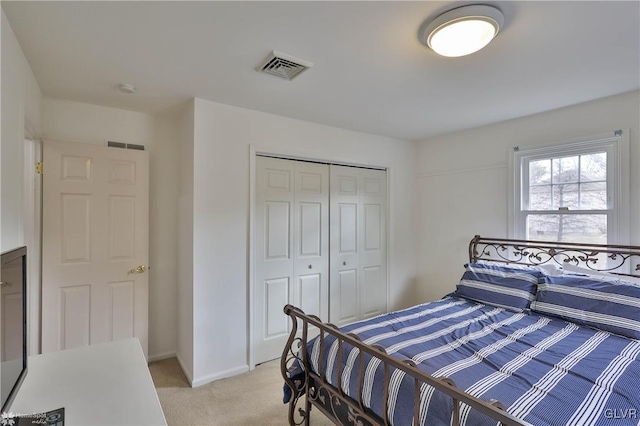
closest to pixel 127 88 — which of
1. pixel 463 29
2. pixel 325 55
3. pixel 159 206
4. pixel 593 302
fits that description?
pixel 159 206

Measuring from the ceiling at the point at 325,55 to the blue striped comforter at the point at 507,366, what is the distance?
1.71 meters

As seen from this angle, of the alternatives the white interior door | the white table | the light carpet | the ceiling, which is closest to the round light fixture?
the ceiling

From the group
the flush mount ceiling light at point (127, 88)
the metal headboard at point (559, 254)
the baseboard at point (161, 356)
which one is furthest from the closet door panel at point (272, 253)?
the metal headboard at point (559, 254)

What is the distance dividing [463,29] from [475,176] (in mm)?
2245

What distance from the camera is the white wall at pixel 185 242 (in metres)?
2.58

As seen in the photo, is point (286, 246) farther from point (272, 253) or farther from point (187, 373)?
point (187, 373)

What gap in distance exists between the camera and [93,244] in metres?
2.61

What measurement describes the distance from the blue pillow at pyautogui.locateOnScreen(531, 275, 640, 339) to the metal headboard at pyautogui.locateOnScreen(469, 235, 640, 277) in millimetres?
352

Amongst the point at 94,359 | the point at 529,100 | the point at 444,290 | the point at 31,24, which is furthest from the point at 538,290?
the point at 31,24

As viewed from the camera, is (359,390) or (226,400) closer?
(359,390)

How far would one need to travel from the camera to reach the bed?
127 cm

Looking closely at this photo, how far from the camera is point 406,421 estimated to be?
1.33m

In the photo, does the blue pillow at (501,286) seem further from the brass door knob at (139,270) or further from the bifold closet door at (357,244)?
the brass door knob at (139,270)

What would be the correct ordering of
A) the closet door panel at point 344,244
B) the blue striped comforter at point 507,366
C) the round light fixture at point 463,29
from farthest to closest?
1. the closet door panel at point 344,244
2. the round light fixture at point 463,29
3. the blue striped comforter at point 507,366
